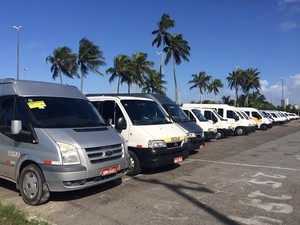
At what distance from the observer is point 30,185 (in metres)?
7.10

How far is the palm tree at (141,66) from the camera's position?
6259cm

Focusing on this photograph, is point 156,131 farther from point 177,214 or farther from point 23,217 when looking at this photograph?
point 23,217

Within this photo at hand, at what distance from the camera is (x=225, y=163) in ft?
40.3

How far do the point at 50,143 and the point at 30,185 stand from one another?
3.14 ft

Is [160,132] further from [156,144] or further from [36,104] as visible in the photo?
[36,104]

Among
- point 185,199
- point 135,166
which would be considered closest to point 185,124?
point 135,166

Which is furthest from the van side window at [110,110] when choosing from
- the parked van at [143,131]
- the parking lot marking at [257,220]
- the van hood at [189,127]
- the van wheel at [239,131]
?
the van wheel at [239,131]

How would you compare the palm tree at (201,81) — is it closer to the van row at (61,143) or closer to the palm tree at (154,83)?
the palm tree at (154,83)

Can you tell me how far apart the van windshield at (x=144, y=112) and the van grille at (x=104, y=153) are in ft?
7.71

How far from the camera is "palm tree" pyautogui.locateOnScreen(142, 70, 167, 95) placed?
62.3 meters

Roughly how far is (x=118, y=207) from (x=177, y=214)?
44.4 inches

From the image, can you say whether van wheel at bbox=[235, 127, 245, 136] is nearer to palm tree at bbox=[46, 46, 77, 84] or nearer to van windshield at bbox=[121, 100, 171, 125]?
van windshield at bbox=[121, 100, 171, 125]

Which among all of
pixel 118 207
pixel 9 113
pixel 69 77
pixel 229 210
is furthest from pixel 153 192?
pixel 69 77

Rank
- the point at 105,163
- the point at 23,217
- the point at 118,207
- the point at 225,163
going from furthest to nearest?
1. the point at 225,163
2. the point at 105,163
3. the point at 118,207
4. the point at 23,217
